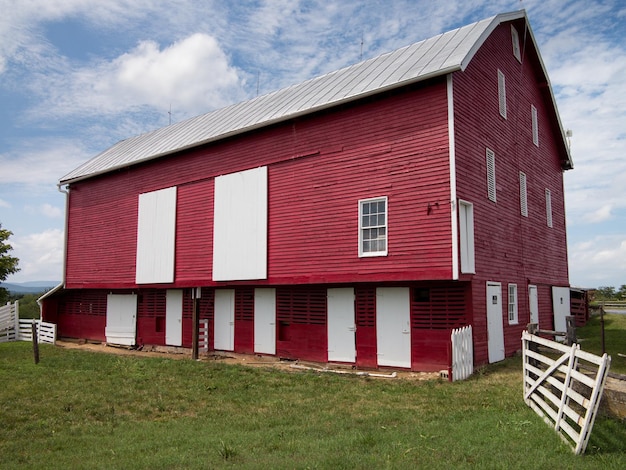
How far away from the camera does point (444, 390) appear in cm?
1234

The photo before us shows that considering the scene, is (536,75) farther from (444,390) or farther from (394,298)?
(444,390)

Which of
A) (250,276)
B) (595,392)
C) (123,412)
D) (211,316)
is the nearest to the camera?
(595,392)

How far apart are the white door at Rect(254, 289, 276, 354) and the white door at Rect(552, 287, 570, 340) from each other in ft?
38.1

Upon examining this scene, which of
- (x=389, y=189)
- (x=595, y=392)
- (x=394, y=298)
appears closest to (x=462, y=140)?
(x=389, y=189)

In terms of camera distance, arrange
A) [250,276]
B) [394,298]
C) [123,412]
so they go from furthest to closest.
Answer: [250,276] < [394,298] < [123,412]

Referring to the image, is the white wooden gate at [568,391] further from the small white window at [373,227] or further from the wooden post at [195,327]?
the wooden post at [195,327]

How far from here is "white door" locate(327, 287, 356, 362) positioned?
17047mm

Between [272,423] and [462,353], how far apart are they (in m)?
6.49

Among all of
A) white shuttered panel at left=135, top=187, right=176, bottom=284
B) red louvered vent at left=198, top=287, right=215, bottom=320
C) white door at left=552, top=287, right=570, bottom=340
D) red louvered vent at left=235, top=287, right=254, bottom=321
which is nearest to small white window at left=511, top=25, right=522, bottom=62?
white door at left=552, top=287, right=570, bottom=340

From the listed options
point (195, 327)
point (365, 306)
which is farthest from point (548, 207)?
point (195, 327)

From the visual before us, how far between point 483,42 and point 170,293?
1571 centimetres

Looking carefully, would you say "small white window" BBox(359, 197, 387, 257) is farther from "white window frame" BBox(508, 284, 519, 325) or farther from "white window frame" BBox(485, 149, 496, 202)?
"white window frame" BBox(508, 284, 519, 325)

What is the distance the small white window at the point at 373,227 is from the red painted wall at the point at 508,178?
237 centimetres

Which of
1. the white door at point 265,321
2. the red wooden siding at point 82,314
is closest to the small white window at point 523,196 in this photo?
the white door at point 265,321
